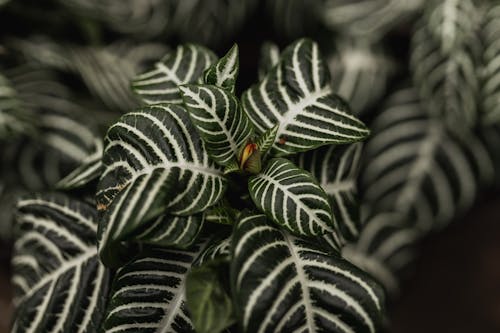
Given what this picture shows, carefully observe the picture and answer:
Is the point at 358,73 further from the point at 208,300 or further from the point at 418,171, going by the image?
the point at 208,300

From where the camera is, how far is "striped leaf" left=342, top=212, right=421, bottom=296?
140 cm

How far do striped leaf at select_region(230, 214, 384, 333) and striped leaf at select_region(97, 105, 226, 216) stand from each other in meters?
0.10

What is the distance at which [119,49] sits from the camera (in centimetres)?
157

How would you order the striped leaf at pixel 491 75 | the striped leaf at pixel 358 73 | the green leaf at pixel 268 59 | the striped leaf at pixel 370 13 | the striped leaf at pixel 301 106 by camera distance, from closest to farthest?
the striped leaf at pixel 301 106
the green leaf at pixel 268 59
the striped leaf at pixel 491 75
the striped leaf at pixel 370 13
the striped leaf at pixel 358 73

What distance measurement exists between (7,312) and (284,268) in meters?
1.26

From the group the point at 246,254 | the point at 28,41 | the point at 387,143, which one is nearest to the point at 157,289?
the point at 246,254

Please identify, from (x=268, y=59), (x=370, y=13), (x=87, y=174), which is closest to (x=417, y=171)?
(x=370, y=13)

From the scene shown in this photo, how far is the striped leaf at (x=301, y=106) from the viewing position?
37.2 inches

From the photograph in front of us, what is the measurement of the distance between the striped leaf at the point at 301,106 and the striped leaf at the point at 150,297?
30 cm

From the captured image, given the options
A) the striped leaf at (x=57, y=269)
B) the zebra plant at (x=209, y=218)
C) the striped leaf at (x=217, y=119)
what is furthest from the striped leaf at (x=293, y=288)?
the striped leaf at (x=57, y=269)

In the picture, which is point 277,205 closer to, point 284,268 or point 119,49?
point 284,268

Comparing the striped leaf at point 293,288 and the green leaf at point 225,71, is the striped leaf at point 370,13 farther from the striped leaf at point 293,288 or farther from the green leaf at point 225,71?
the striped leaf at point 293,288

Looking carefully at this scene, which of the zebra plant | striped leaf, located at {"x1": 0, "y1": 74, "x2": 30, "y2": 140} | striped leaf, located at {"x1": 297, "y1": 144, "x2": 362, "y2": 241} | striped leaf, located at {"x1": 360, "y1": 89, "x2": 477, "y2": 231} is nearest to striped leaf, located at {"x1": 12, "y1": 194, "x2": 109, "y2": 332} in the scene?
the zebra plant

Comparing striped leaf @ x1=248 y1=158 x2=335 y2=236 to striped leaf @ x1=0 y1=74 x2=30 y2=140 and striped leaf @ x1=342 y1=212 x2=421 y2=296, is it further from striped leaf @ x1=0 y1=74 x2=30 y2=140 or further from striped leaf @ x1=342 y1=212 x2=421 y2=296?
striped leaf @ x1=0 y1=74 x2=30 y2=140
